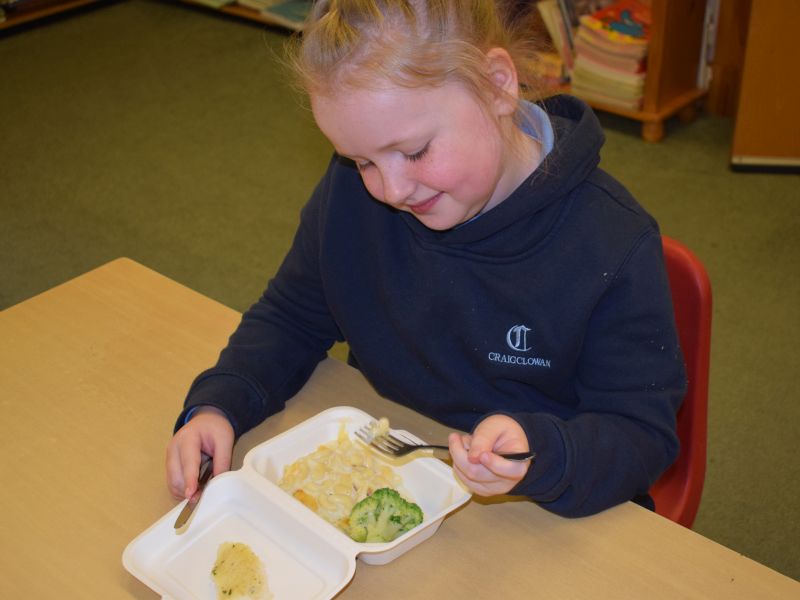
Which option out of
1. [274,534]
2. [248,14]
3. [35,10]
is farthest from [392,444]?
[35,10]

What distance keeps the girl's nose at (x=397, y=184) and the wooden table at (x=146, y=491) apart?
0.89 feet

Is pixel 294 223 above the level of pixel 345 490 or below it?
below

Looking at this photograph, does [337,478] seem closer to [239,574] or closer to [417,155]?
[239,574]

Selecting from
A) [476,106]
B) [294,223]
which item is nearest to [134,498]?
[476,106]

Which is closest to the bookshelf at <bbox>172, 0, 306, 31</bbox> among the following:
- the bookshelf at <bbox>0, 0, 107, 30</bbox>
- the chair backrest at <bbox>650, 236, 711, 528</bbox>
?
the bookshelf at <bbox>0, 0, 107, 30</bbox>

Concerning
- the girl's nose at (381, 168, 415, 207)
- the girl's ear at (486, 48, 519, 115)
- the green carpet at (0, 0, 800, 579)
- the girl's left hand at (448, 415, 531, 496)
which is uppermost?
the girl's ear at (486, 48, 519, 115)

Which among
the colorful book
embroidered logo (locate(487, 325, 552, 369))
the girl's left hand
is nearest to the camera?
the girl's left hand

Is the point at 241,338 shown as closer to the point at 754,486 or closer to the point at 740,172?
the point at 754,486

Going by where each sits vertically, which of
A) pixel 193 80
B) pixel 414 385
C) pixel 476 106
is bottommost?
pixel 193 80

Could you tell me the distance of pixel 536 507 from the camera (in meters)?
0.96

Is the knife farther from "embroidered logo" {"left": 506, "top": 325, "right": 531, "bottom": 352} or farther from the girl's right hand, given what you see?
"embroidered logo" {"left": 506, "top": 325, "right": 531, "bottom": 352}

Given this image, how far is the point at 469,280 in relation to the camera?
1092 mm

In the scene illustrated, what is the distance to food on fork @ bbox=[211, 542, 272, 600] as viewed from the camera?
0.88 meters

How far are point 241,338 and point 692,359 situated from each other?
551mm
